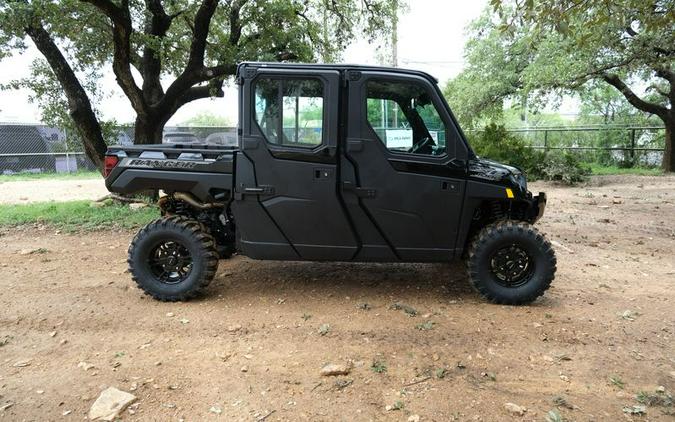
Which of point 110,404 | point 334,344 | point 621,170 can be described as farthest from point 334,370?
point 621,170

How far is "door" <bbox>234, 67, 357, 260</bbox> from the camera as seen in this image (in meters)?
4.34

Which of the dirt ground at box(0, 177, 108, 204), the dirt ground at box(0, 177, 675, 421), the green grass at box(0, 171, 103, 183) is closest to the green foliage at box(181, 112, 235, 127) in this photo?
the green grass at box(0, 171, 103, 183)

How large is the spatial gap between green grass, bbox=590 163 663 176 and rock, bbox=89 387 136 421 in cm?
1659

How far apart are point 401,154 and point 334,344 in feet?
5.47

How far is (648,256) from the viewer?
639cm

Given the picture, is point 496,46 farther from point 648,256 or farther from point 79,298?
point 79,298

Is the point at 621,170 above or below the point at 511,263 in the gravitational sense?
above

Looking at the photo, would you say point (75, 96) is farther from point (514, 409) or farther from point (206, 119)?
point (206, 119)

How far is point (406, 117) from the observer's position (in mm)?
4398

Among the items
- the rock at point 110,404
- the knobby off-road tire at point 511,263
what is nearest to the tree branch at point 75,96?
the rock at point 110,404

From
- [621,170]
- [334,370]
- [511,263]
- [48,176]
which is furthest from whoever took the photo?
[48,176]

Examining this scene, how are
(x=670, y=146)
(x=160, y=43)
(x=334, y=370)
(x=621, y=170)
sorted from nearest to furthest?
(x=334, y=370) < (x=160, y=43) < (x=670, y=146) < (x=621, y=170)

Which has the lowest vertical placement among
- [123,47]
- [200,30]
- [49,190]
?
[49,190]

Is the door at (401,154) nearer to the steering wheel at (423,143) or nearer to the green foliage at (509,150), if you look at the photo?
the steering wheel at (423,143)
